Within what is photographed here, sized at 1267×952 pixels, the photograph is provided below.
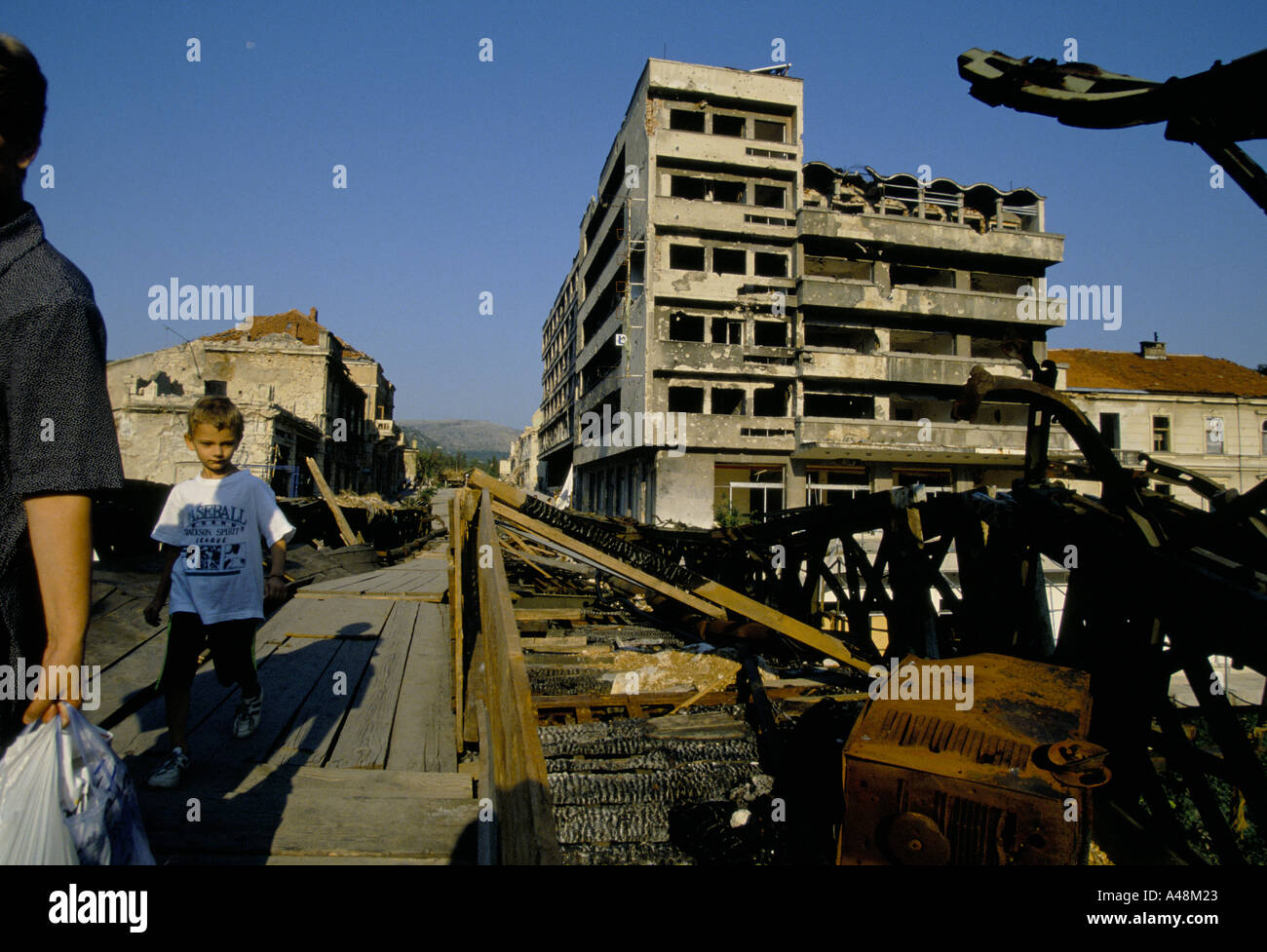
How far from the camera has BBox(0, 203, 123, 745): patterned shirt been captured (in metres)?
1.44

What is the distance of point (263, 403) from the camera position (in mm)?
31641

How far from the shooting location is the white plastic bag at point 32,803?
134cm

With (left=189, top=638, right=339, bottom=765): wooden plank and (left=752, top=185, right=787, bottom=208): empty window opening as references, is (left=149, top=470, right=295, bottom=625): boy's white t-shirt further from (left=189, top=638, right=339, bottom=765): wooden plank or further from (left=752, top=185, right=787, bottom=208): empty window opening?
(left=752, top=185, right=787, bottom=208): empty window opening

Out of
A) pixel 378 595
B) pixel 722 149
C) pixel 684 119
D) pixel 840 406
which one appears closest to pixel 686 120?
pixel 684 119

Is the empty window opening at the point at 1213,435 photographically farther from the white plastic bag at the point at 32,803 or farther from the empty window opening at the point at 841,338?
the white plastic bag at the point at 32,803

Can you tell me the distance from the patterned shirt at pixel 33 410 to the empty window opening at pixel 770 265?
3452cm

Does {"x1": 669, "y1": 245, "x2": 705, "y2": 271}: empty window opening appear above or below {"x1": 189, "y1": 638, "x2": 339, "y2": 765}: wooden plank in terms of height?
above

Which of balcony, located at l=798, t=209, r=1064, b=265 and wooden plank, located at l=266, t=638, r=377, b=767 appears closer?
wooden plank, located at l=266, t=638, r=377, b=767

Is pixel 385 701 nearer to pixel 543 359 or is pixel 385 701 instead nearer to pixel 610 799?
pixel 610 799

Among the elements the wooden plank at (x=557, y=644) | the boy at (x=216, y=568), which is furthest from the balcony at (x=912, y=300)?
the boy at (x=216, y=568)

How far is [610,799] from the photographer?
3.24 metres

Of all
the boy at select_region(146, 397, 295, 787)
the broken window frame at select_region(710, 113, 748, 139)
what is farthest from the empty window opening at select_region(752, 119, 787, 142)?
the boy at select_region(146, 397, 295, 787)

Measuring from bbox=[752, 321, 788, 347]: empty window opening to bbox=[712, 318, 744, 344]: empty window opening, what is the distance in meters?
0.80
